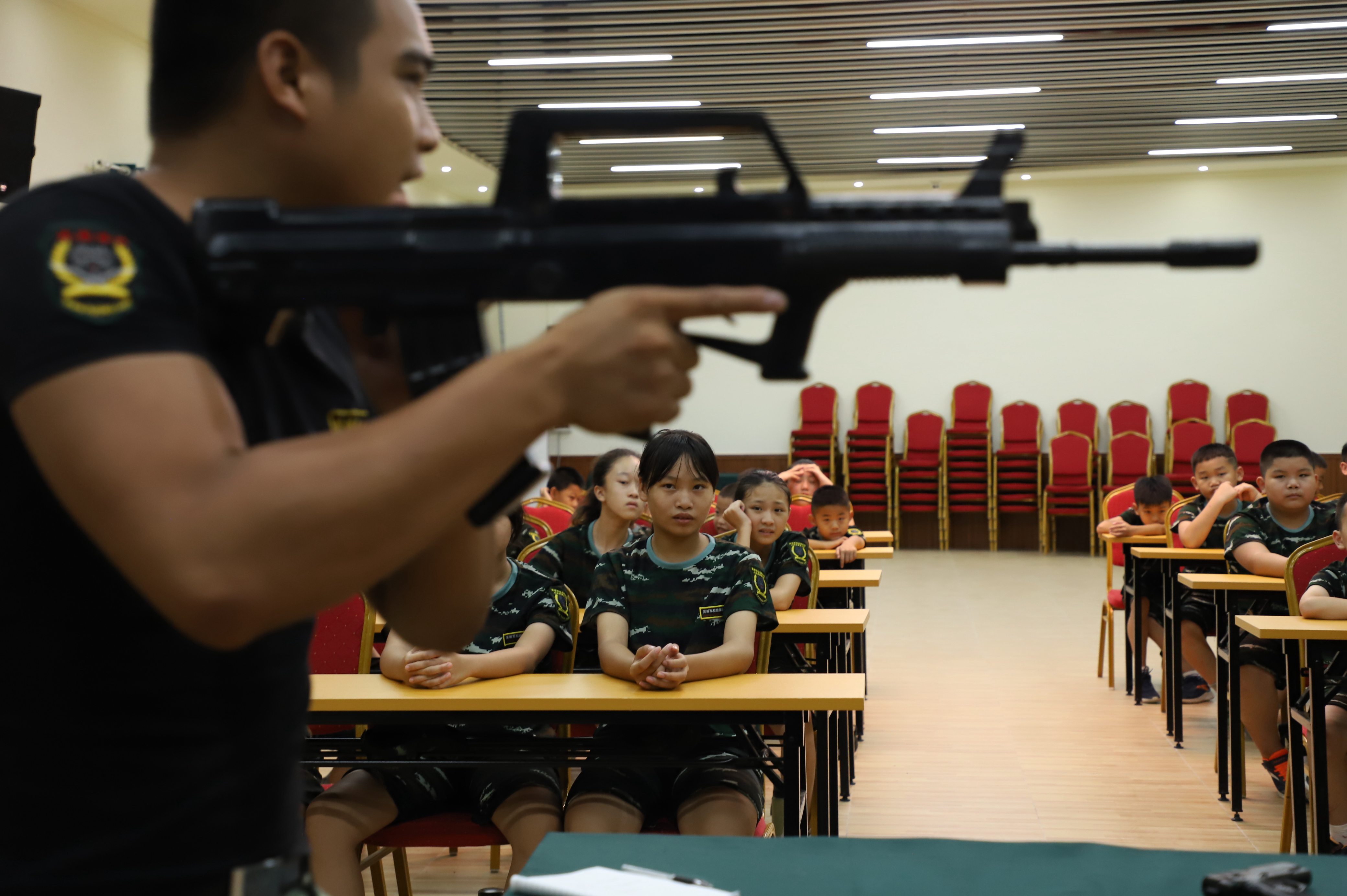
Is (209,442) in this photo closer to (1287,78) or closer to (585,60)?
(585,60)

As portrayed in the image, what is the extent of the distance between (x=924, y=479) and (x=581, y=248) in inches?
488

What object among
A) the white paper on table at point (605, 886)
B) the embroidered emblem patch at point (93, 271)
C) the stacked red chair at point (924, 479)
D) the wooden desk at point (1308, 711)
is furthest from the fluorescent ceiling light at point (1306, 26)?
the embroidered emblem patch at point (93, 271)

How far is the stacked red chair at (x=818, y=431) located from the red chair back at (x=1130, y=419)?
3.17 metres

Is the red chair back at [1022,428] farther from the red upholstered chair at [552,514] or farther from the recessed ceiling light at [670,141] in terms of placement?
the red upholstered chair at [552,514]

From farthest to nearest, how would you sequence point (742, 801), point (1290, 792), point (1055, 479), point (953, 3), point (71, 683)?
point (1055, 479)
point (953, 3)
point (1290, 792)
point (742, 801)
point (71, 683)

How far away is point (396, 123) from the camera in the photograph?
2.60 feet

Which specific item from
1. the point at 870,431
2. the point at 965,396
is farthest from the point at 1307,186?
the point at 870,431

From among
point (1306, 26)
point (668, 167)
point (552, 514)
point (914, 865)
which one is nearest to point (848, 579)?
point (552, 514)

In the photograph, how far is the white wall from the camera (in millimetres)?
12727

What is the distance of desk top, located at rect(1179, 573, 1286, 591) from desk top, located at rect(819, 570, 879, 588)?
1206mm

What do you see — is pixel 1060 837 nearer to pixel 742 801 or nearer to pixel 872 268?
pixel 742 801

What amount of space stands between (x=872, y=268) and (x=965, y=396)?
12753 mm

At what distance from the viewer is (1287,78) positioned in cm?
941

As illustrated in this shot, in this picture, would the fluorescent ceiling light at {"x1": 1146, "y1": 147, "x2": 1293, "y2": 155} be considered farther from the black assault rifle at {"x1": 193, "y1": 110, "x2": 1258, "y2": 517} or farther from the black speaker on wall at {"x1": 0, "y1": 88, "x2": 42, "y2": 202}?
the black assault rifle at {"x1": 193, "y1": 110, "x2": 1258, "y2": 517}
